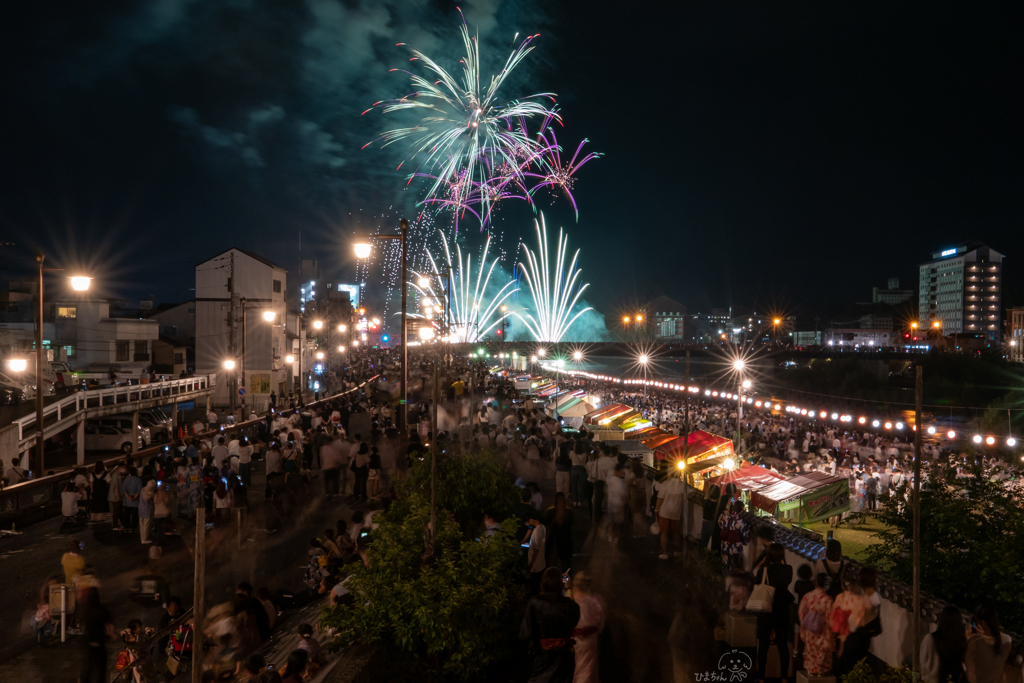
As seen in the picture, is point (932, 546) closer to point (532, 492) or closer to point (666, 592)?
point (666, 592)

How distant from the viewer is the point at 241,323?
1371 inches

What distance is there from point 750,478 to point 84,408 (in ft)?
63.7

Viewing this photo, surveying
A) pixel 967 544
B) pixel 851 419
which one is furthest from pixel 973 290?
pixel 967 544

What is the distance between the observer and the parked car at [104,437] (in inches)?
864

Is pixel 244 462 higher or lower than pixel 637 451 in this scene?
higher

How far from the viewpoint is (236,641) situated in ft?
19.1

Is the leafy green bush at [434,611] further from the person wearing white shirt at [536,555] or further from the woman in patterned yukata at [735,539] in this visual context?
the woman in patterned yukata at [735,539]

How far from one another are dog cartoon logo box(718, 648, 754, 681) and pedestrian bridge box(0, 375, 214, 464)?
16389 millimetres

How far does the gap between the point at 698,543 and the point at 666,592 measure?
1871 millimetres

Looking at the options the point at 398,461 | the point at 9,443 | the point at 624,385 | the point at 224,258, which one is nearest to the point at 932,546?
the point at 398,461

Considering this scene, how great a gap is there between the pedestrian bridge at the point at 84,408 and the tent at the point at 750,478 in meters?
16.6

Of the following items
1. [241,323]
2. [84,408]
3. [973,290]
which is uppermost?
[973,290]

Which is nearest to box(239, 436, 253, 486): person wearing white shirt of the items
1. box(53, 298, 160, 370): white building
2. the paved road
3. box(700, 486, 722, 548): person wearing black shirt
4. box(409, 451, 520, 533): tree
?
the paved road

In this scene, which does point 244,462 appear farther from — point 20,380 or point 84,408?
point 20,380
